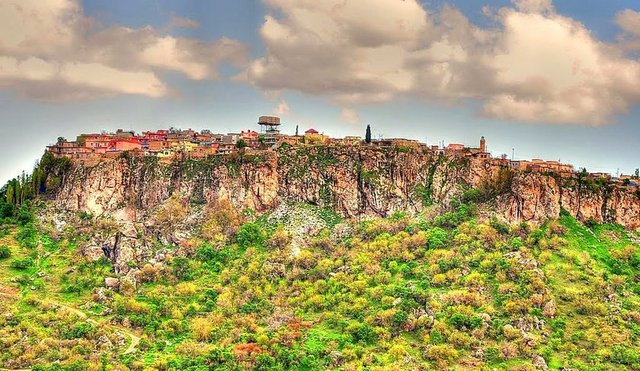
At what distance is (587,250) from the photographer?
81.6m

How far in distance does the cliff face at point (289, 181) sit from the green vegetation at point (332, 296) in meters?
1.94

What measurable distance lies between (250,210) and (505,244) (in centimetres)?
2912

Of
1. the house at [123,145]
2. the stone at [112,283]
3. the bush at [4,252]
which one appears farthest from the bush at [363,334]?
the house at [123,145]

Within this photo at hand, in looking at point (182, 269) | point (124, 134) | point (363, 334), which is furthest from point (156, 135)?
point (363, 334)

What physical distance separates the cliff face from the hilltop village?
187cm

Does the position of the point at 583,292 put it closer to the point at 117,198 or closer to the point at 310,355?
the point at 310,355

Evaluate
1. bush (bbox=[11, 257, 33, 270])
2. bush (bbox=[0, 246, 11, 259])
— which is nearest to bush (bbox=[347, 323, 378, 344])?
bush (bbox=[11, 257, 33, 270])

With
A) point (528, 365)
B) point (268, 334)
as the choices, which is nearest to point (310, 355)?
point (268, 334)

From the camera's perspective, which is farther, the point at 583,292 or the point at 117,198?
the point at 117,198

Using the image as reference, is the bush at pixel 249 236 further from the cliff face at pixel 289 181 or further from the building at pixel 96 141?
the building at pixel 96 141

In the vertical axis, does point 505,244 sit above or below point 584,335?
above

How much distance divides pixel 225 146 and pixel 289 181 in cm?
1045

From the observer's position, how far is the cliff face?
9381 centimetres

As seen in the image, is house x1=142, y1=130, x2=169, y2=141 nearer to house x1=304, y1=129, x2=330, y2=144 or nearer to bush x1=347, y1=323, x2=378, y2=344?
house x1=304, y1=129, x2=330, y2=144
